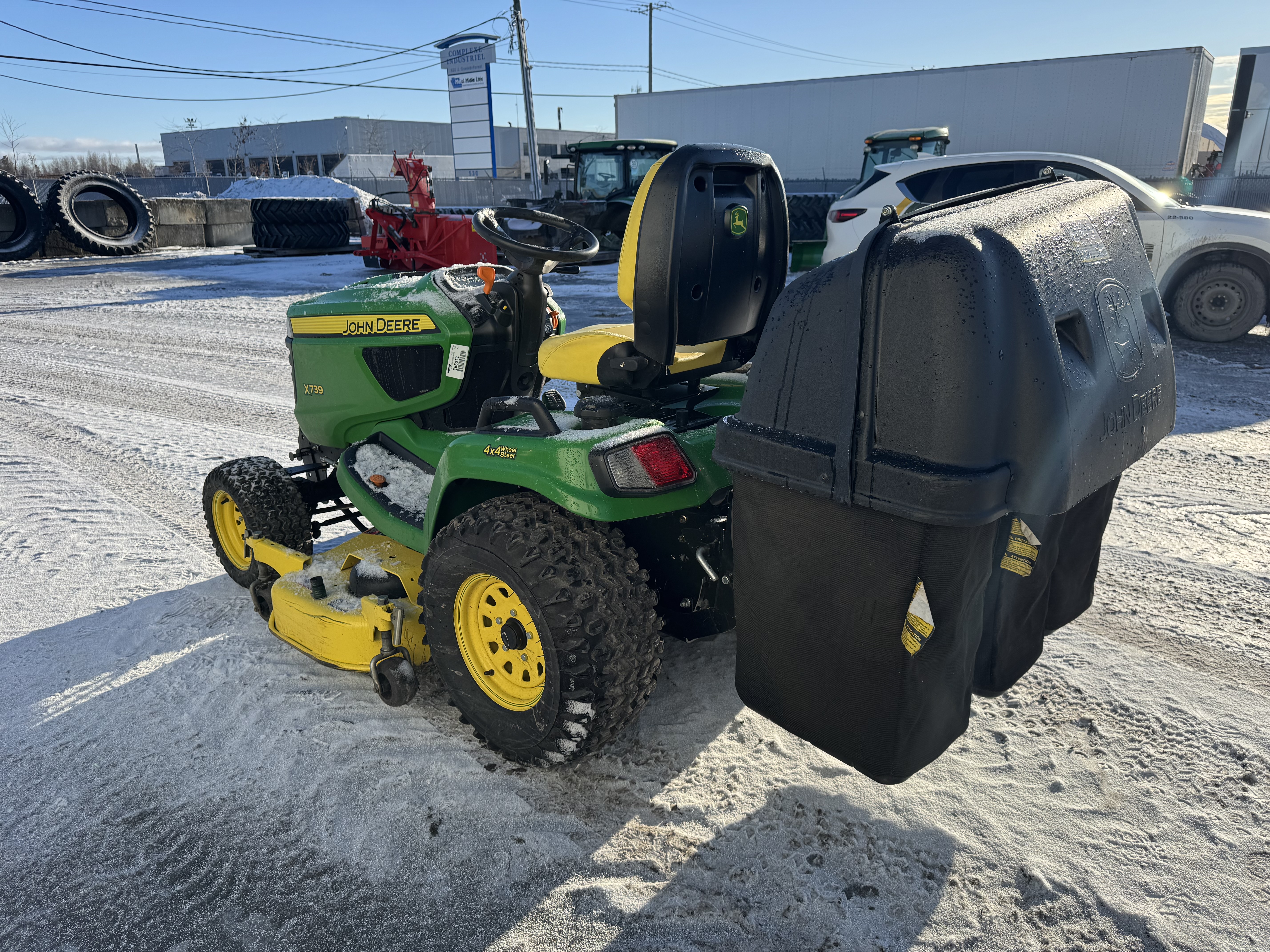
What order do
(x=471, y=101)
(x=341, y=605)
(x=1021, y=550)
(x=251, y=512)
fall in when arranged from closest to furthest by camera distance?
(x=1021, y=550) → (x=341, y=605) → (x=251, y=512) → (x=471, y=101)

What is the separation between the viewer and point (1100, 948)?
1.80 metres

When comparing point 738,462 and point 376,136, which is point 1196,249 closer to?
point 738,462

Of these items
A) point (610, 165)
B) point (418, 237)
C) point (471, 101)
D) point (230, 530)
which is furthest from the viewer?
point (471, 101)

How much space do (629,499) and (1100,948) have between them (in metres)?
1.40

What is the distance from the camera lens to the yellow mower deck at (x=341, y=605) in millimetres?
2660

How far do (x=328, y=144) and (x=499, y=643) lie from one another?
6955 cm

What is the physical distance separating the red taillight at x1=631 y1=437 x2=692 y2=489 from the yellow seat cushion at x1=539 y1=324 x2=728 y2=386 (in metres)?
0.39

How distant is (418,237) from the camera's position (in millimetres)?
14055

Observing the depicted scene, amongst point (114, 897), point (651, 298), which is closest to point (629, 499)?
point (651, 298)

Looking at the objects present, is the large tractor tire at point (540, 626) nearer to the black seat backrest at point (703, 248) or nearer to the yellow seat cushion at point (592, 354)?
the yellow seat cushion at point (592, 354)

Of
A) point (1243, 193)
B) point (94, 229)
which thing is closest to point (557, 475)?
point (94, 229)

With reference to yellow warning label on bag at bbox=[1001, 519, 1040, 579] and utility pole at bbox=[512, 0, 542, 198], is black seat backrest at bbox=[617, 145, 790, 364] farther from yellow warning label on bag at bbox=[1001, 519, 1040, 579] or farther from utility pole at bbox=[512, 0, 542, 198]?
utility pole at bbox=[512, 0, 542, 198]

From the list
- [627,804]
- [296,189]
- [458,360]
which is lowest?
[627,804]

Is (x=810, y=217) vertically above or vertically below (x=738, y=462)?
below
